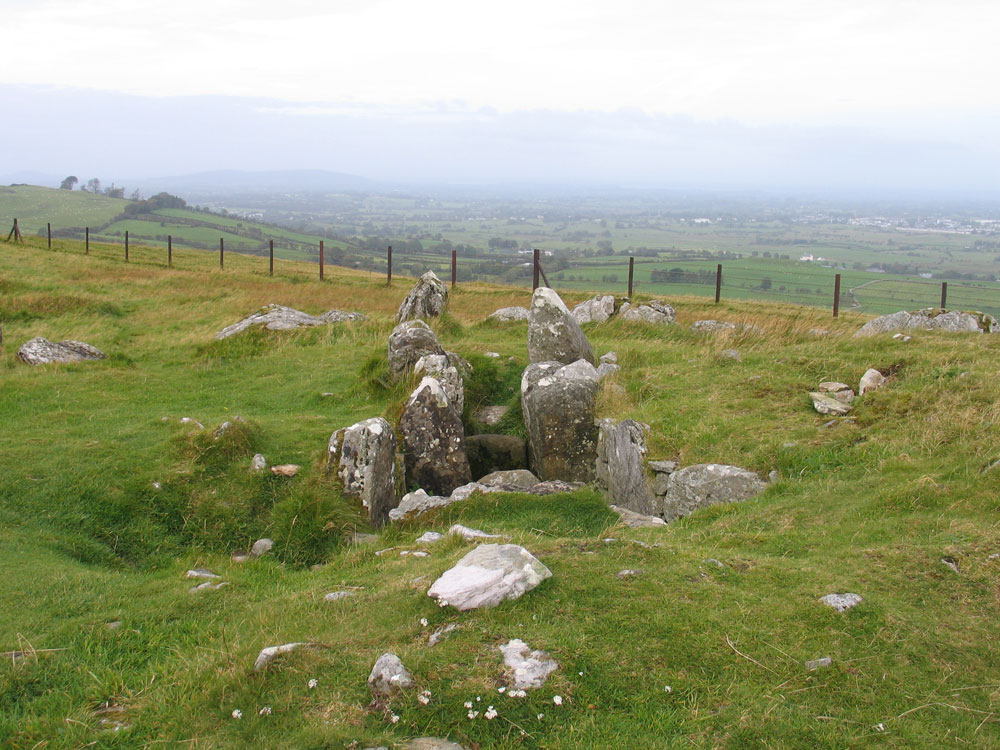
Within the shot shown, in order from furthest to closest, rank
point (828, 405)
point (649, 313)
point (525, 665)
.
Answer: point (649, 313), point (828, 405), point (525, 665)

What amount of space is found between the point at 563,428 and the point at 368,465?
12.0 feet

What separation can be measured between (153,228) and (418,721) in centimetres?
10351

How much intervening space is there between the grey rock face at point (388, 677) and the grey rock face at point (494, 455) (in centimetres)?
820

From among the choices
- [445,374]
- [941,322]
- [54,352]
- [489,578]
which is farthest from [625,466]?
[54,352]

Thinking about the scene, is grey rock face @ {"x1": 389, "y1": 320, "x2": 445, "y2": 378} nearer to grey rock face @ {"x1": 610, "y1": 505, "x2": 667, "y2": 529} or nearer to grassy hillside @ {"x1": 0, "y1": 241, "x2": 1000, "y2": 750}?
grassy hillside @ {"x1": 0, "y1": 241, "x2": 1000, "y2": 750}

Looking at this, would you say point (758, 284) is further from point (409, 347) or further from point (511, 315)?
A: point (409, 347)

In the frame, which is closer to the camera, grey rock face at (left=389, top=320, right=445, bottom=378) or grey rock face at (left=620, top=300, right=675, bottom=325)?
grey rock face at (left=389, top=320, right=445, bottom=378)

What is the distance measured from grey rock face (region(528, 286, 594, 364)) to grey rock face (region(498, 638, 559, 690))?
10.6m

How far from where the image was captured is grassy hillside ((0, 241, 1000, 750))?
16.8ft

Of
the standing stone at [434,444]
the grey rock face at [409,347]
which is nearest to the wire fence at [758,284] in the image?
the grey rock face at [409,347]

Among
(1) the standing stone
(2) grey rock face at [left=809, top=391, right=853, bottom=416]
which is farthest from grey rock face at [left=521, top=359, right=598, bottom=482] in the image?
(2) grey rock face at [left=809, top=391, right=853, bottom=416]

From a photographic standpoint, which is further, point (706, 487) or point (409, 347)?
point (409, 347)

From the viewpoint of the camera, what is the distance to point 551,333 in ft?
53.0

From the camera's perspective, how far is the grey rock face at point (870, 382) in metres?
13.1
